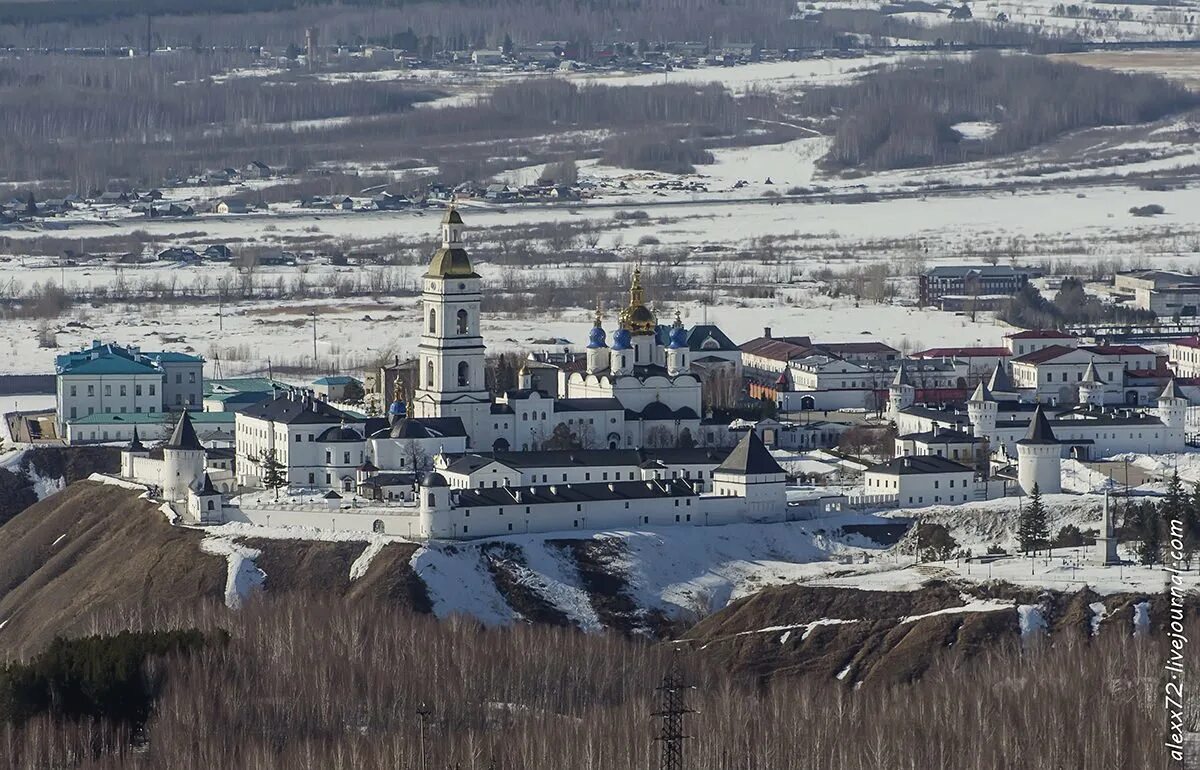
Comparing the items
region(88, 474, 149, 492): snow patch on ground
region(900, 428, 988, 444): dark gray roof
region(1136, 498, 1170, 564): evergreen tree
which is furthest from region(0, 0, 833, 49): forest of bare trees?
region(1136, 498, 1170, 564): evergreen tree

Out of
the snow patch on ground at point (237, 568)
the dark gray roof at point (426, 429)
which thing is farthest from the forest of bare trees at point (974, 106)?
the snow patch on ground at point (237, 568)

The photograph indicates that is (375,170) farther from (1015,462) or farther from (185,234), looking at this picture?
(1015,462)

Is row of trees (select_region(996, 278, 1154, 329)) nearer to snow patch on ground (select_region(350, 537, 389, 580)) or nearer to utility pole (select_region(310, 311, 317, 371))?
utility pole (select_region(310, 311, 317, 371))

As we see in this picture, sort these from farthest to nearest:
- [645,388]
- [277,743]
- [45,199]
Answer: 1. [45,199]
2. [645,388]
3. [277,743]

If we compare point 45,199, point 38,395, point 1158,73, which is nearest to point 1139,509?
point 38,395

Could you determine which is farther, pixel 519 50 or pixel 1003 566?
pixel 519 50

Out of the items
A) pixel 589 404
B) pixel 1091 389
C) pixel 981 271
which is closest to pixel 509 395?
pixel 589 404

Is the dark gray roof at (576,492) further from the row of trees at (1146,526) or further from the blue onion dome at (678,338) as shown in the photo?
the blue onion dome at (678,338)
